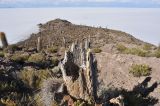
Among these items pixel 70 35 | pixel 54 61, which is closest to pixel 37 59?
pixel 54 61

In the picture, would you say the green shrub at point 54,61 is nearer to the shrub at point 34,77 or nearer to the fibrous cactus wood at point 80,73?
the shrub at point 34,77

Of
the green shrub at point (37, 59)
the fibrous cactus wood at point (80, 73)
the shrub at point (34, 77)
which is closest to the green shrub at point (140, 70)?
the shrub at point (34, 77)

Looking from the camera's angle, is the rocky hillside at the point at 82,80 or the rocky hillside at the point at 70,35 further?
the rocky hillside at the point at 70,35

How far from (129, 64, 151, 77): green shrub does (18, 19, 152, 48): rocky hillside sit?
1714 cm

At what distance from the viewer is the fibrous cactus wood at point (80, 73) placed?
613 inches

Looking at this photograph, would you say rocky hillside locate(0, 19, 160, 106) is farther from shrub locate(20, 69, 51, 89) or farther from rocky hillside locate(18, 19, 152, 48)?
rocky hillside locate(18, 19, 152, 48)

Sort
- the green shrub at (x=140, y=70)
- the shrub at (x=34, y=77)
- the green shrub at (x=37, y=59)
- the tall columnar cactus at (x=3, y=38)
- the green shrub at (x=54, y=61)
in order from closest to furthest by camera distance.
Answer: the shrub at (x=34, y=77)
the green shrub at (x=140, y=70)
the green shrub at (x=37, y=59)
the green shrub at (x=54, y=61)
the tall columnar cactus at (x=3, y=38)

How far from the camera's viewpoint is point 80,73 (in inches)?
615

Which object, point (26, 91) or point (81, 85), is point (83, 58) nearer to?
point (81, 85)

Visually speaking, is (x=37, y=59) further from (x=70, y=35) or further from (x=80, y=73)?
(x=70, y=35)

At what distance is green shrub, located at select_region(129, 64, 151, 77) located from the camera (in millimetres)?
24172

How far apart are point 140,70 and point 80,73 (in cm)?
946

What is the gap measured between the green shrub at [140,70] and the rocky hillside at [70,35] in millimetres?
17137

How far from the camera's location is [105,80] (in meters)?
23.3
